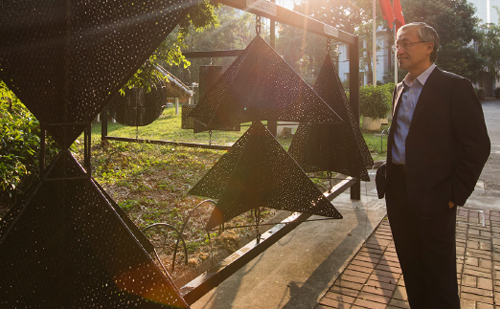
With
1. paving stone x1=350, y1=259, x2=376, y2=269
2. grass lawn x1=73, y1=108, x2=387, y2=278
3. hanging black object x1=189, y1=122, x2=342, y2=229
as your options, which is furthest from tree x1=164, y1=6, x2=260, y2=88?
hanging black object x1=189, y1=122, x2=342, y2=229

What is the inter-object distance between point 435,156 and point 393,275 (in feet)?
5.49

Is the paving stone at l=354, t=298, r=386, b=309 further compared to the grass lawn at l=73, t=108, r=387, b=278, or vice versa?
the grass lawn at l=73, t=108, r=387, b=278

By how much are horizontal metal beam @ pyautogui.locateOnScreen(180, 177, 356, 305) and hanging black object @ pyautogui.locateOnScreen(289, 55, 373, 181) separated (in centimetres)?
88

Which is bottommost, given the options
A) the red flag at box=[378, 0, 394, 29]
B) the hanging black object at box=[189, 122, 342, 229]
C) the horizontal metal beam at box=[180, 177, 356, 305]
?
the horizontal metal beam at box=[180, 177, 356, 305]

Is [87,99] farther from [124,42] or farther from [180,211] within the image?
[180,211]

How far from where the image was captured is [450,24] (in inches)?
1485

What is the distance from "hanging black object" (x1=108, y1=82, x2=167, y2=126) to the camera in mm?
9930

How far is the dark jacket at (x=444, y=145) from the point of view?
236 cm

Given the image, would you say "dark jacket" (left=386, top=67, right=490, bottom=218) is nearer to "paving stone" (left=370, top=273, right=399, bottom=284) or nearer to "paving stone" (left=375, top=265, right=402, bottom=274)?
"paving stone" (left=370, top=273, right=399, bottom=284)

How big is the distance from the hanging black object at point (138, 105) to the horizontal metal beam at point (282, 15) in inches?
230

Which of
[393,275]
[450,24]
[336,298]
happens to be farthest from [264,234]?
[450,24]

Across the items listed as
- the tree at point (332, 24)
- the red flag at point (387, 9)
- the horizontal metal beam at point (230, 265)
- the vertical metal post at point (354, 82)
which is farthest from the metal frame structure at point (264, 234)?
the tree at point (332, 24)

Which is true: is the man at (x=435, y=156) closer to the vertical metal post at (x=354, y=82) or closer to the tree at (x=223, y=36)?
the vertical metal post at (x=354, y=82)

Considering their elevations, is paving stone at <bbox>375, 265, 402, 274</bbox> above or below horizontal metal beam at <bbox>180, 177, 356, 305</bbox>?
below
